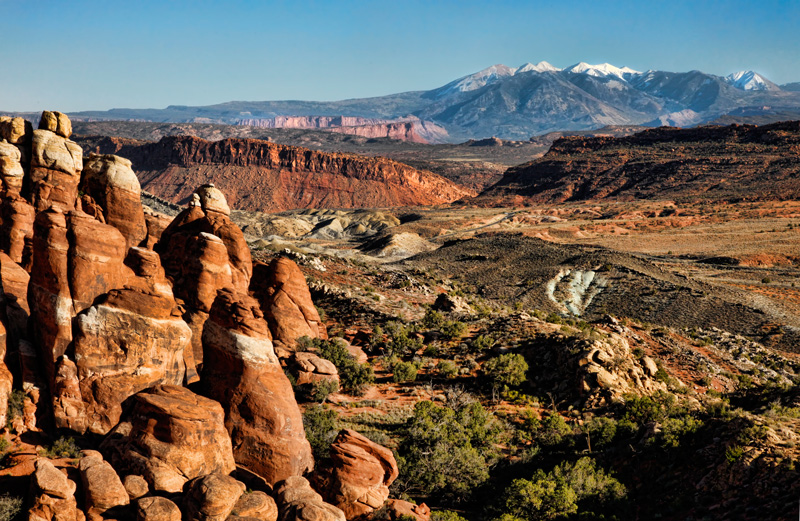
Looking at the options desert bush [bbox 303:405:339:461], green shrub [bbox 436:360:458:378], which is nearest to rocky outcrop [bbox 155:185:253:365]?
desert bush [bbox 303:405:339:461]

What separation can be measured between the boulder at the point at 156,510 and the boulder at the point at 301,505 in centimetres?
250

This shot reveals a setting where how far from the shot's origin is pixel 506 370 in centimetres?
2758

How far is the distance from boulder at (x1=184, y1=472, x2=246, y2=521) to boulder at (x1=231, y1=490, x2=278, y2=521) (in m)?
0.14

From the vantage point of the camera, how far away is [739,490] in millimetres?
16547

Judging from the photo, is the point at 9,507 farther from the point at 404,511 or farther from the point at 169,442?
the point at 404,511

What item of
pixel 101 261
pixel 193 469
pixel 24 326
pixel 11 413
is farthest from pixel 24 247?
pixel 193 469

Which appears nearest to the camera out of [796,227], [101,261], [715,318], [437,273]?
[101,261]

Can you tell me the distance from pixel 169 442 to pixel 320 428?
22.8 ft

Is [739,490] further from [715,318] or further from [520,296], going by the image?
[520,296]

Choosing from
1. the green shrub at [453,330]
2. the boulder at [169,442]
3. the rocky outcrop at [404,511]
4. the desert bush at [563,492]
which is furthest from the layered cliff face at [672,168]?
the boulder at [169,442]

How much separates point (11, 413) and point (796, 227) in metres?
105

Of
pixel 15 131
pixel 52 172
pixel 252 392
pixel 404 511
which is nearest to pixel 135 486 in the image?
pixel 252 392

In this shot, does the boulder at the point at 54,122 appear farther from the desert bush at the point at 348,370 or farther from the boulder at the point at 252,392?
the desert bush at the point at 348,370

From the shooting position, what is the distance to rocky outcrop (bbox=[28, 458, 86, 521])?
42.2ft
